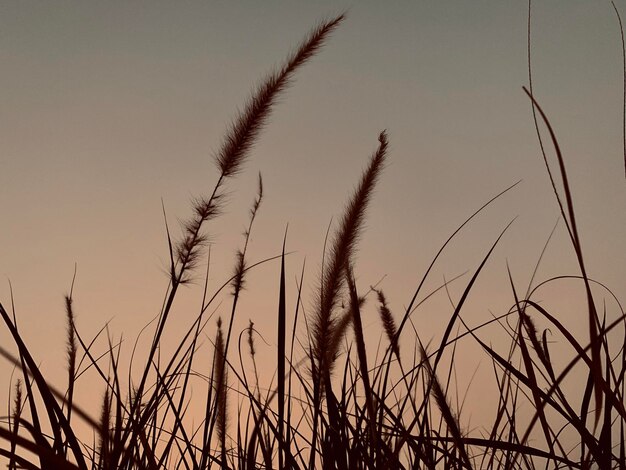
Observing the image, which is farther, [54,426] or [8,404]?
[8,404]

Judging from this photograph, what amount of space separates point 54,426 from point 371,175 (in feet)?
2.61

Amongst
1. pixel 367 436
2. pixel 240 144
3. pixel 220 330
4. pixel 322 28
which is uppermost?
pixel 322 28

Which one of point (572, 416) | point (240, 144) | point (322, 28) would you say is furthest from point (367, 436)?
Answer: point (322, 28)

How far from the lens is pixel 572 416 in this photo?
108cm

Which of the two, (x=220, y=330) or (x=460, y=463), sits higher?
(x=220, y=330)

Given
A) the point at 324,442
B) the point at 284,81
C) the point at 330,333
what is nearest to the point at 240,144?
the point at 284,81

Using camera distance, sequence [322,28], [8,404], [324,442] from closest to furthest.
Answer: [324,442]
[8,404]
[322,28]

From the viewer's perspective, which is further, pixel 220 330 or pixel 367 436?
pixel 220 330

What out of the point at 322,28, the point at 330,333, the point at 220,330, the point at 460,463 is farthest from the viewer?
the point at 220,330

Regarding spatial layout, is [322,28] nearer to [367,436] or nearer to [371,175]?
[371,175]

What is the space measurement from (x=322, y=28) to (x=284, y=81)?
7.4 inches

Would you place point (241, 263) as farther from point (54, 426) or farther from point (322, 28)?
point (54, 426)

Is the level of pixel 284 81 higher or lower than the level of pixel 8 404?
higher

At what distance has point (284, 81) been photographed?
1647mm
